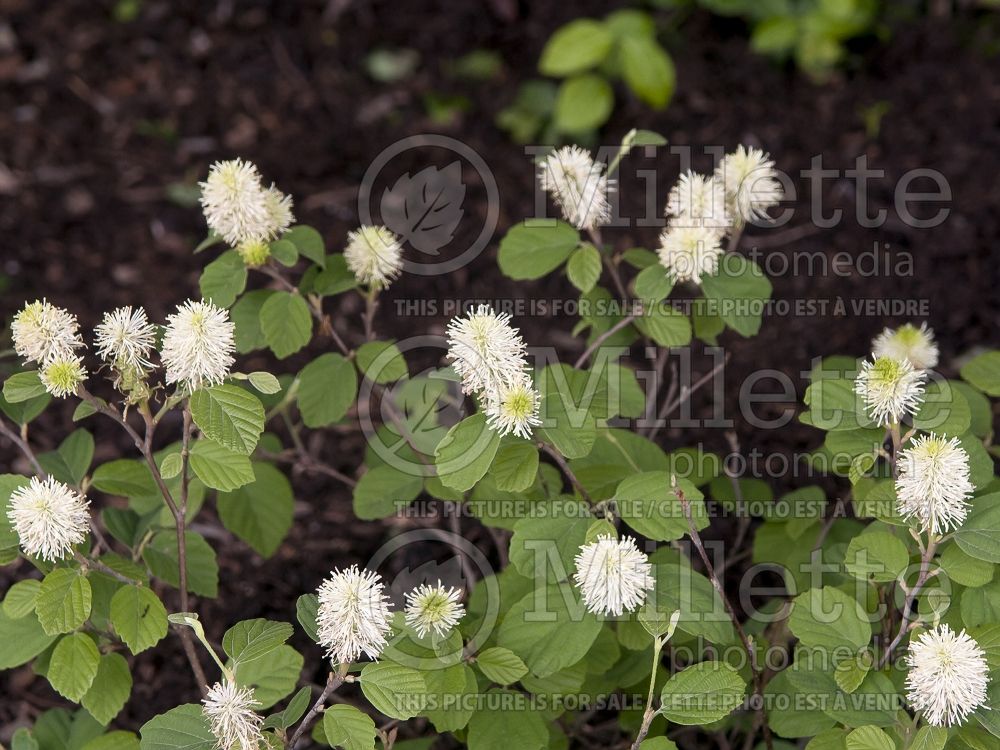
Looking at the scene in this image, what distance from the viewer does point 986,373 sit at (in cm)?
194

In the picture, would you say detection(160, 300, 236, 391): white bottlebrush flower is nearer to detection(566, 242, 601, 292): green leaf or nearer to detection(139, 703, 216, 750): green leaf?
detection(139, 703, 216, 750): green leaf

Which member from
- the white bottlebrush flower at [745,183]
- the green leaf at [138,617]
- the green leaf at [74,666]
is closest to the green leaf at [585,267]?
the white bottlebrush flower at [745,183]

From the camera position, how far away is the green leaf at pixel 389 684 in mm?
1502

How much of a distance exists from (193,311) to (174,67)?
3.12 m

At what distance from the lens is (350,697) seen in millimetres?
2465

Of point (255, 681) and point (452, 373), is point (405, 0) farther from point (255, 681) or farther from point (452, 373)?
point (255, 681)

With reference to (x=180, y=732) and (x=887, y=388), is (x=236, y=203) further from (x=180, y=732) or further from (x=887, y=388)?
(x=887, y=388)

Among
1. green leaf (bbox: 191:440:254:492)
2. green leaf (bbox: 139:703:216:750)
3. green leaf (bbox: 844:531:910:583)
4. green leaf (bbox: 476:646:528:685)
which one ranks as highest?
green leaf (bbox: 191:440:254:492)

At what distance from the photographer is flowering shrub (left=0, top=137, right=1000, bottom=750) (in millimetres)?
1546

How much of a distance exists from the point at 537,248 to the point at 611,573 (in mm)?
750

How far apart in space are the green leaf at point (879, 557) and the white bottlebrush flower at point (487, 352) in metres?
0.61

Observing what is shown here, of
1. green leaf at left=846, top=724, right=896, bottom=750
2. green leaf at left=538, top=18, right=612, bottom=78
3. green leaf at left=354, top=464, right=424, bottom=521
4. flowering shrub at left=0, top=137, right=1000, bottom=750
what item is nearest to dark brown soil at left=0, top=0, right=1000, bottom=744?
green leaf at left=538, top=18, right=612, bottom=78

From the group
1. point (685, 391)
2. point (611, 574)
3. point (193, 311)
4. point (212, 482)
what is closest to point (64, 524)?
point (212, 482)

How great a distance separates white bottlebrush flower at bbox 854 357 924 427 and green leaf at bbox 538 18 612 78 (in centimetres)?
238
